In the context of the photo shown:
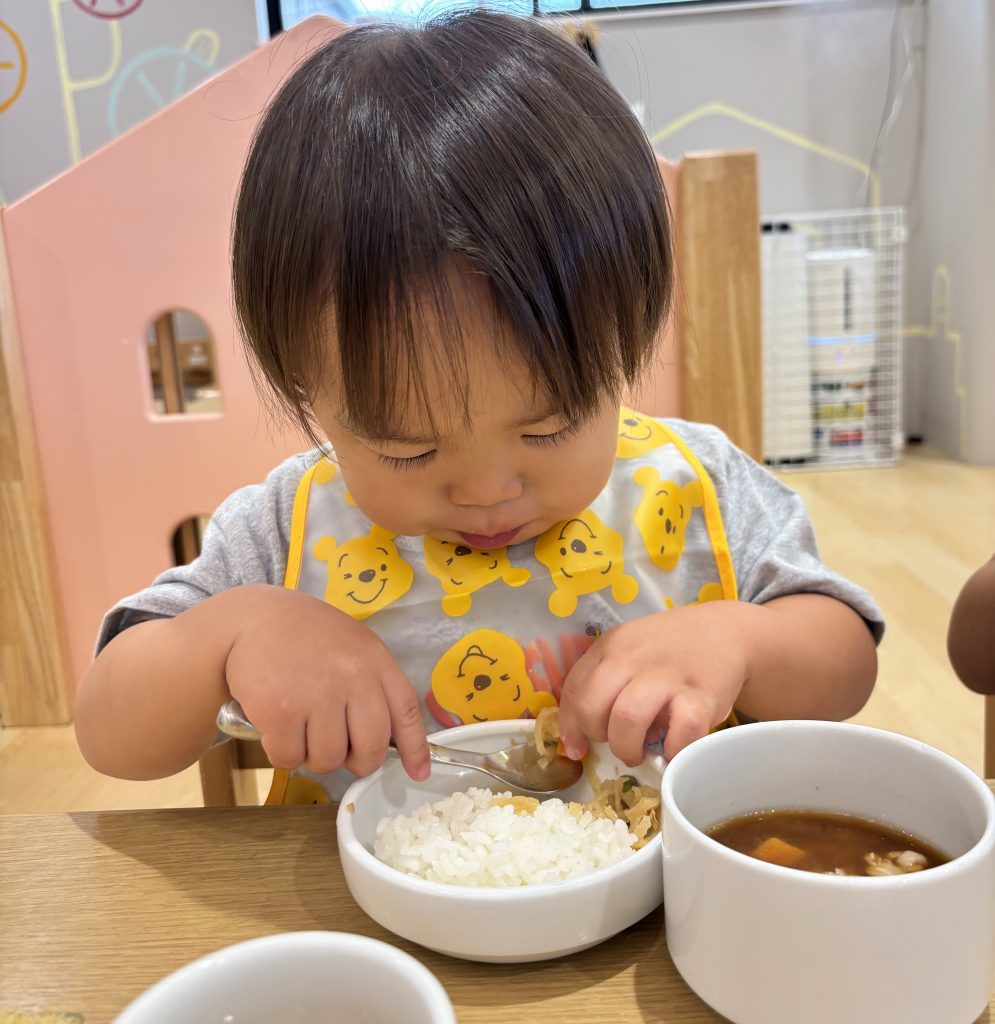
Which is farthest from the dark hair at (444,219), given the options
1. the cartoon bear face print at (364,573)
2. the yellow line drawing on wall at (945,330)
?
the yellow line drawing on wall at (945,330)

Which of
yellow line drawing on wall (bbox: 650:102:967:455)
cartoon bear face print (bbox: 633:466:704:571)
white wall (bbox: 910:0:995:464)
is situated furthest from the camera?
yellow line drawing on wall (bbox: 650:102:967:455)

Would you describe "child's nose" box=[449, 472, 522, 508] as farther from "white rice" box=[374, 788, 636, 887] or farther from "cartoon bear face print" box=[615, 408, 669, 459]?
"cartoon bear face print" box=[615, 408, 669, 459]

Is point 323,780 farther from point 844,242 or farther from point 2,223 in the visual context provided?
point 844,242

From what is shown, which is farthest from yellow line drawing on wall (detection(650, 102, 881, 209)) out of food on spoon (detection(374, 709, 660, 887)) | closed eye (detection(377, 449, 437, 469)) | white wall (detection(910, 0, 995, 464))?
food on spoon (detection(374, 709, 660, 887))

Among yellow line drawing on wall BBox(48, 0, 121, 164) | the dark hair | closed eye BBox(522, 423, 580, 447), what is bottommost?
closed eye BBox(522, 423, 580, 447)

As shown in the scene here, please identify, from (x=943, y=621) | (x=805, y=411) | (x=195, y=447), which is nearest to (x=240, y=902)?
(x=195, y=447)

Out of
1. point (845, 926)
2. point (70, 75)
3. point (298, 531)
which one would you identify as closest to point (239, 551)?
point (298, 531)

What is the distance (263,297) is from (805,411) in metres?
3.42

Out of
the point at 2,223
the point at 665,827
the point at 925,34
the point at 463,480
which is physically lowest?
the point at 665,827

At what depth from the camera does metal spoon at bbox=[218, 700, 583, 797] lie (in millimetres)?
591

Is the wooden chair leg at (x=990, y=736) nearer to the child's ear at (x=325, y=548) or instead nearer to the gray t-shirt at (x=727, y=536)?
the gray t-shirt at (x=727, y=536)

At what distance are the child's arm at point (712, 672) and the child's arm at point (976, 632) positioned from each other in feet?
0.28

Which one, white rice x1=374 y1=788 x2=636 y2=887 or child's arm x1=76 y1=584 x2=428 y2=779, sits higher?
child's arm x1=76 y1=584 x2=428 y2=779

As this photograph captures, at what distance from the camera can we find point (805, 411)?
373cm
